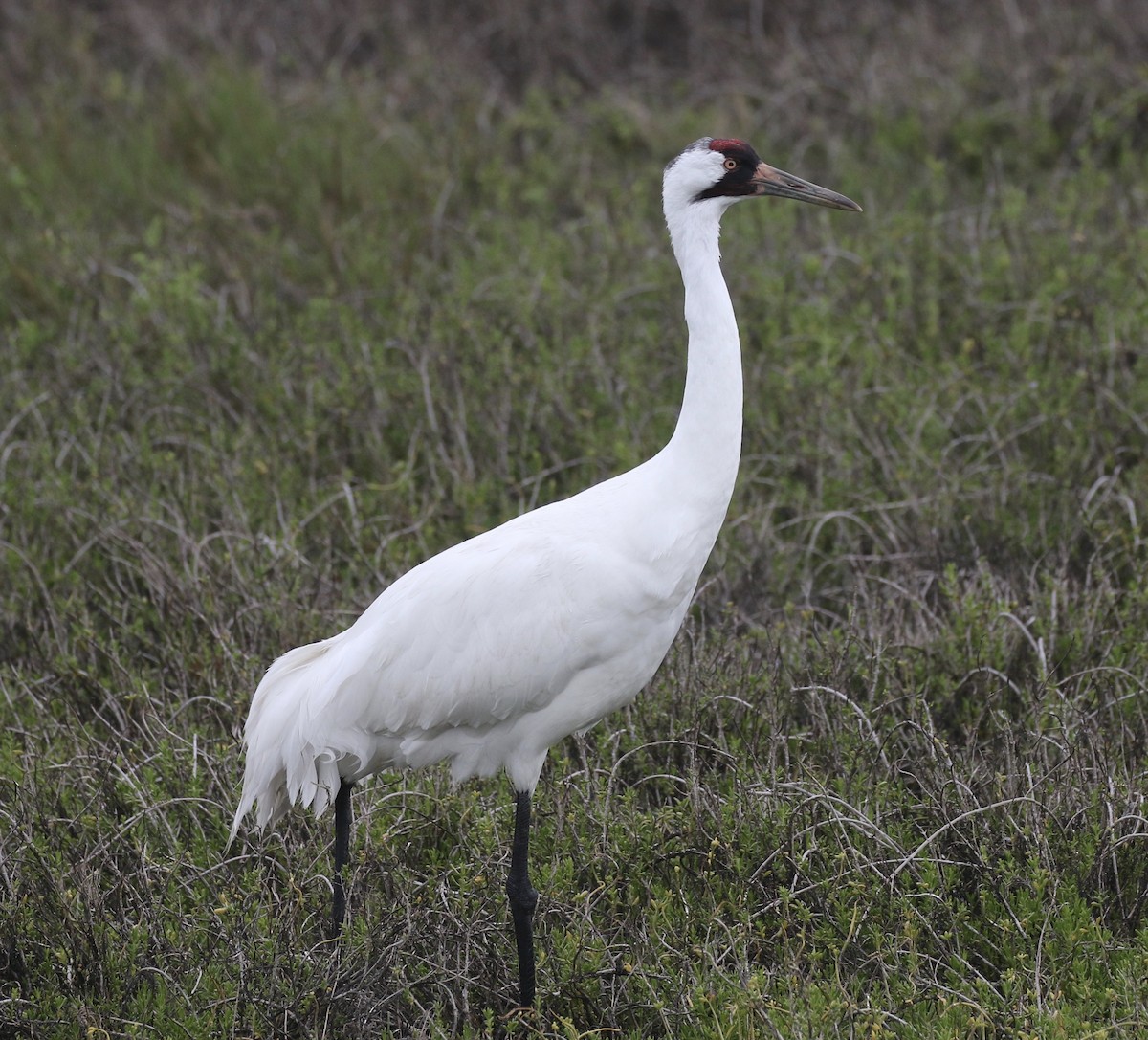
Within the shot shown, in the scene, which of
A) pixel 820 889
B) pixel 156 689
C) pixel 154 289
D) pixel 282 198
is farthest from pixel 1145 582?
pixel 282 198

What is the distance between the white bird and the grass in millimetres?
314

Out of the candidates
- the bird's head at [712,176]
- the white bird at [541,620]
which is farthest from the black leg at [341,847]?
the bird's head at [712,176]

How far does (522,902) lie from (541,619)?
652 mm

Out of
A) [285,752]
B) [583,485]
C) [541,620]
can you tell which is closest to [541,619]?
[541,620]

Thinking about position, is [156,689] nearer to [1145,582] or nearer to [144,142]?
[1145,582]

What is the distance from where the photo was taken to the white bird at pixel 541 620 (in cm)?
325

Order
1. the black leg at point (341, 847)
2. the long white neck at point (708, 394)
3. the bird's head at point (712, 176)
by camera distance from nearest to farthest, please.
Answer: the long white neck at point (708, 394)
the bird's head at point (712, 176)
the black leg at point (341, 847)

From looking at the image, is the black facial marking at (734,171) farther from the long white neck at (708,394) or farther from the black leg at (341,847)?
the black leg at (341,847)

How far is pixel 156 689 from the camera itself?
4.46 metres

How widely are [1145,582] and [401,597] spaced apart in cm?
226

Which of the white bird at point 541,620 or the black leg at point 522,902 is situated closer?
the white bird at point 541,620

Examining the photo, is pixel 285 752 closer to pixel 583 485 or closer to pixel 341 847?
pixel 341 847

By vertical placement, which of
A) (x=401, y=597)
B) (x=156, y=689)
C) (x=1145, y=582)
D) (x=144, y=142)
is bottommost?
(x=1145, y=582)

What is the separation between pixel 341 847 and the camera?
356 centimetres
